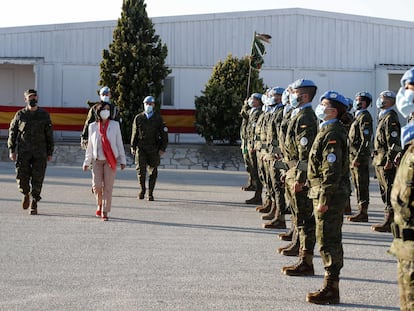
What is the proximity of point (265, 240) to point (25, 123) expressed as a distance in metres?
4.49

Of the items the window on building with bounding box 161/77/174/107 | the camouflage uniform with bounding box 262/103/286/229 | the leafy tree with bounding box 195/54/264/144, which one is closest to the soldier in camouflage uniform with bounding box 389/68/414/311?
Answer: the camouflage uniform with bounding box 262/103/286/229

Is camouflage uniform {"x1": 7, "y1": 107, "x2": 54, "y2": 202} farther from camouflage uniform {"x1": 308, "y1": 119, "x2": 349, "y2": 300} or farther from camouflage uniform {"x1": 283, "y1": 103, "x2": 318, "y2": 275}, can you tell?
camouflage uniform {"x1": 308, "y1": 119, "x2": 349, "y2": 300}

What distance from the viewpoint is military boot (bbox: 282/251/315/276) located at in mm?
7582

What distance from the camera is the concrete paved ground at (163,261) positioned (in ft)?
21.4

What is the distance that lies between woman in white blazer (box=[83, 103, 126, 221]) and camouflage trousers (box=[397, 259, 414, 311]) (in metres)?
7.10

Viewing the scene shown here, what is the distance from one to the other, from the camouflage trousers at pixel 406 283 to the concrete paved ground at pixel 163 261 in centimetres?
201

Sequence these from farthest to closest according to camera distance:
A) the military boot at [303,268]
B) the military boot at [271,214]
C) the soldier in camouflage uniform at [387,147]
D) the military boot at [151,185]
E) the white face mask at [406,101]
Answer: the military boot at [151,185]
the military boot at [271,214]
the soldier in camouflage uniform at [387,147]
the military boot at [303,268]
the white face mask at [406,101]

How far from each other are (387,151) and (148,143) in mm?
5141

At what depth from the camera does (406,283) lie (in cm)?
440

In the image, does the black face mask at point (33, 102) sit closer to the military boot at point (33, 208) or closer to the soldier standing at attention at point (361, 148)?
the military boot at point (33, 208)

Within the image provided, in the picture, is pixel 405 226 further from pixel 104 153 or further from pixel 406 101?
pixel 104 153

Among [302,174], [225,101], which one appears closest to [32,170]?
[302,174]

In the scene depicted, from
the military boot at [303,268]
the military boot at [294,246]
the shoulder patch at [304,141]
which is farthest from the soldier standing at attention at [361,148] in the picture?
the military boot at [303,268]

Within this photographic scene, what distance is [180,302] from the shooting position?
6398 mm
